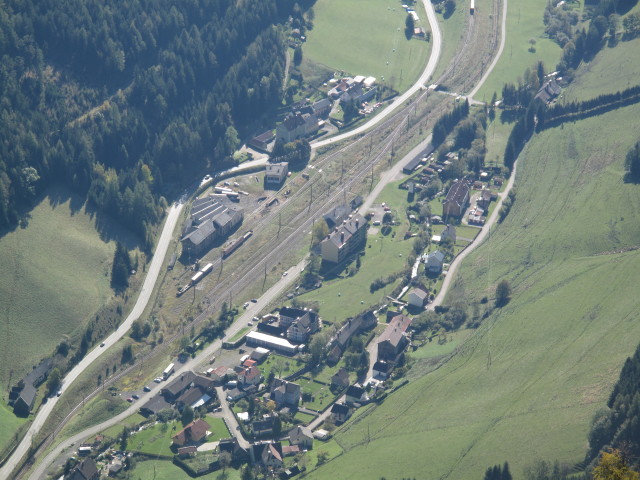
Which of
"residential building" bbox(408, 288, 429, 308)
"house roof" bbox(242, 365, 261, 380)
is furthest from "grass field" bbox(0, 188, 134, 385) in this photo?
"residential building" bbox(408, 288, 429, 308)

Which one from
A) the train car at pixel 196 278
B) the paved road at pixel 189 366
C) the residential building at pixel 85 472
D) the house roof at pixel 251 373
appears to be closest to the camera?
the residential building at pixel 85 472

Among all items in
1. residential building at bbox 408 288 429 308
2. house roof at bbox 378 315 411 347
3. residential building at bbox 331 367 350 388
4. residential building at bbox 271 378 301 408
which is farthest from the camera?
residential building at bbox 408 288 429 308

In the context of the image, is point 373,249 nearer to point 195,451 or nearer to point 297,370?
point 297,370

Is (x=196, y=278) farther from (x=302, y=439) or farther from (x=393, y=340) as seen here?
(x=302, y=439)

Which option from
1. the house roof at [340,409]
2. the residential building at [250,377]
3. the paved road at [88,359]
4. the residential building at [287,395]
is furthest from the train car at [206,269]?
the house roof at [340,409]

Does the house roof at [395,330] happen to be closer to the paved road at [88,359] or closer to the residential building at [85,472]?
the paved road at [88,359]

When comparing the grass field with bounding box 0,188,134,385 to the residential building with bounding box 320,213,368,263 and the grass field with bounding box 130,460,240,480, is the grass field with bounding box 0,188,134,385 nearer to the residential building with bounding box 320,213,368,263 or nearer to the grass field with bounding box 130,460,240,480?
the grass field with bounding box 130,460,240,480
